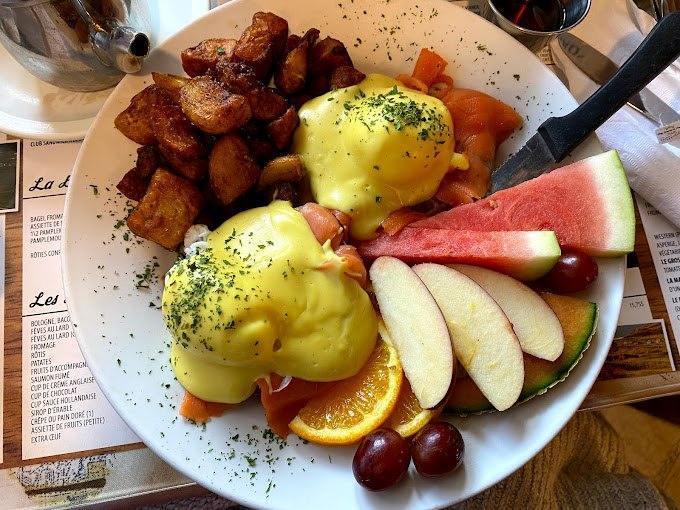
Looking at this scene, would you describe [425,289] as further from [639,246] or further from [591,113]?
[639,246]

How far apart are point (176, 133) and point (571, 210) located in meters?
0.81

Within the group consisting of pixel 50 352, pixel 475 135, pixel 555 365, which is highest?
pixel 475 135

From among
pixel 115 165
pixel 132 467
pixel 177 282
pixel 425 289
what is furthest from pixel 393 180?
pixel 132 467

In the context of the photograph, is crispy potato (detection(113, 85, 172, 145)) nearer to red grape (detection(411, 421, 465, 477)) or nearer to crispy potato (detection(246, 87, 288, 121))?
crispy potato (detection(246, 87, 288, 121))

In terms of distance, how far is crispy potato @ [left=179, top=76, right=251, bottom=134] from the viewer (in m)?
1.21

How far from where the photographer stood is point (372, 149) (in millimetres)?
1267

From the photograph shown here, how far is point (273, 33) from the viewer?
1306 millimetres

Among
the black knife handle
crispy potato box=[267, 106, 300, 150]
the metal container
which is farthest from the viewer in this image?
the metal container

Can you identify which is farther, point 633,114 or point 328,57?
point 633,114

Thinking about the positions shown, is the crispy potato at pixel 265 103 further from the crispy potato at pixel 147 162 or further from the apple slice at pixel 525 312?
the apple slice at pixel 525 312

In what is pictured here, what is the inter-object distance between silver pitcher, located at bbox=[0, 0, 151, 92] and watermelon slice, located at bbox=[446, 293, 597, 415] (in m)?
0.96

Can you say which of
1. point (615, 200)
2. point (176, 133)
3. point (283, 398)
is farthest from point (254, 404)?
point (615, 200)

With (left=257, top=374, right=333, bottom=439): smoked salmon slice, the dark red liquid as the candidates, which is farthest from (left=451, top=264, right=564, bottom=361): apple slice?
the dark red liquid

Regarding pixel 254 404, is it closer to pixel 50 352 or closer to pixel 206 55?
pixel 50 352
